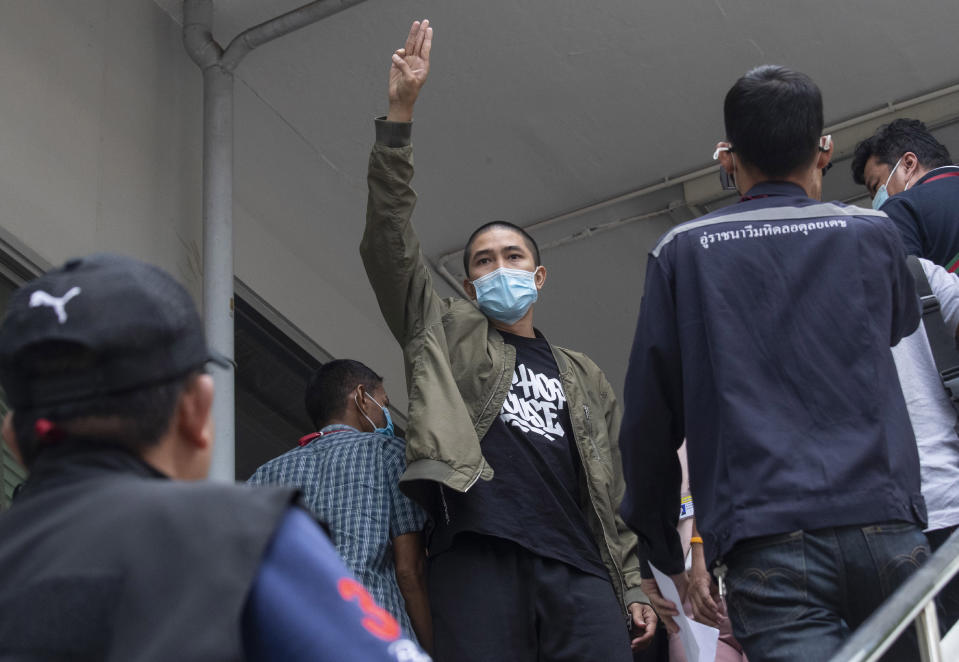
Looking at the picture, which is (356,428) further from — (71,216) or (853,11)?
(853,11)

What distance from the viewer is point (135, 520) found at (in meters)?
1.15

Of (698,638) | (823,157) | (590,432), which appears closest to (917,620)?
(823,157)

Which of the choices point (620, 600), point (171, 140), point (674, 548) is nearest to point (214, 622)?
point (674, 548)

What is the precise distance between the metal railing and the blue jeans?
0.05 m

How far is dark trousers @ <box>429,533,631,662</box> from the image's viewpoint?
117 inches

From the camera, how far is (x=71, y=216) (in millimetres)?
4609

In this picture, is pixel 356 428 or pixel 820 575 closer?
pixel 820 575

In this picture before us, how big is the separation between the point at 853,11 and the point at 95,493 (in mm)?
4843

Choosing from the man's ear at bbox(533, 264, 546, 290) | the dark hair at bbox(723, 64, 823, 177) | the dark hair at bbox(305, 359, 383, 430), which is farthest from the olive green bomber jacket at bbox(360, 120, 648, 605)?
the dark hair at bbox(723, 64, 823, 177)

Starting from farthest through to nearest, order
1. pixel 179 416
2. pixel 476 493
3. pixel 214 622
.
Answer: pixel 476 493 < pixel 179 416 < pixel 214 622

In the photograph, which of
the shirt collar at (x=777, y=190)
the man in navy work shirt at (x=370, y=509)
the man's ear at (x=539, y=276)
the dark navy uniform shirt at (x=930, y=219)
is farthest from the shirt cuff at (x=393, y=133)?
the dark navy uniform shirt at (x=930, y=219)

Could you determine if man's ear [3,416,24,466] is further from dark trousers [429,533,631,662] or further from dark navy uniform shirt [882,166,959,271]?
dark navy uniform shirt [882,166,959,271]

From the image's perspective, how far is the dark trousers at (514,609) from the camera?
9.77 feet

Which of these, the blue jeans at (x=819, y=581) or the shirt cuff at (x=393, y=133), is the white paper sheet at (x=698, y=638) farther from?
the shirt cuff at (x=393, y=133)
